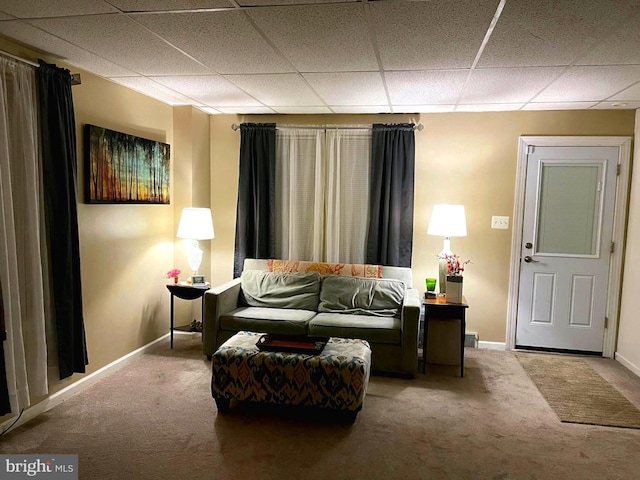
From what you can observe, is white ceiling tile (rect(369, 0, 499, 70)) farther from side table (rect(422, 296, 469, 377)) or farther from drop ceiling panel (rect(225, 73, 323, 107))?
side table (rect(422, 296, 469, 377))

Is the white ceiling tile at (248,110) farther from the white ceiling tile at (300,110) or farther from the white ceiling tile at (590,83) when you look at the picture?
the white ceiling tile at (590,83)

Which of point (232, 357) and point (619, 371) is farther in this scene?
point (619, 371)

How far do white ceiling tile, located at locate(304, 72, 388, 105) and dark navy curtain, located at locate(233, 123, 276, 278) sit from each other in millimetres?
953

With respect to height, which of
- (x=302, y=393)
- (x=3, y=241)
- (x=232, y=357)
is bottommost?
(x=302, y=393)

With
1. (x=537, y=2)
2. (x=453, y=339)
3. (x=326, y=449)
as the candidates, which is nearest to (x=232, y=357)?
(x=326, y=449)

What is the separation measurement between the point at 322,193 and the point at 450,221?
1.36 meters

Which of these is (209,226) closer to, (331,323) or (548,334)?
(331,323)

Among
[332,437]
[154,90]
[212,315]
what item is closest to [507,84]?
[332,437]

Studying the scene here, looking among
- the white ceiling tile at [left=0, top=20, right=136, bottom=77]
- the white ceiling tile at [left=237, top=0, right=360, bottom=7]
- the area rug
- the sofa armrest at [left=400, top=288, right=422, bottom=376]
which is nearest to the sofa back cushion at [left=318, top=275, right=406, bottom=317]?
the sofa armrest at [left=400, top=288, right=422, bottom=376]

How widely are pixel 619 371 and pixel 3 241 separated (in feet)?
15.7

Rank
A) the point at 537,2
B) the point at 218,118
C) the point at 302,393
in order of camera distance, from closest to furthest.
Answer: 1. the point at 537,2
2. the point at 302,393
3. the point at 218,118

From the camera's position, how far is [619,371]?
4082 millimetres

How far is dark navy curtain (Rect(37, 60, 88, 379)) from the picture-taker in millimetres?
2961

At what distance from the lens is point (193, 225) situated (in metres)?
4.35
